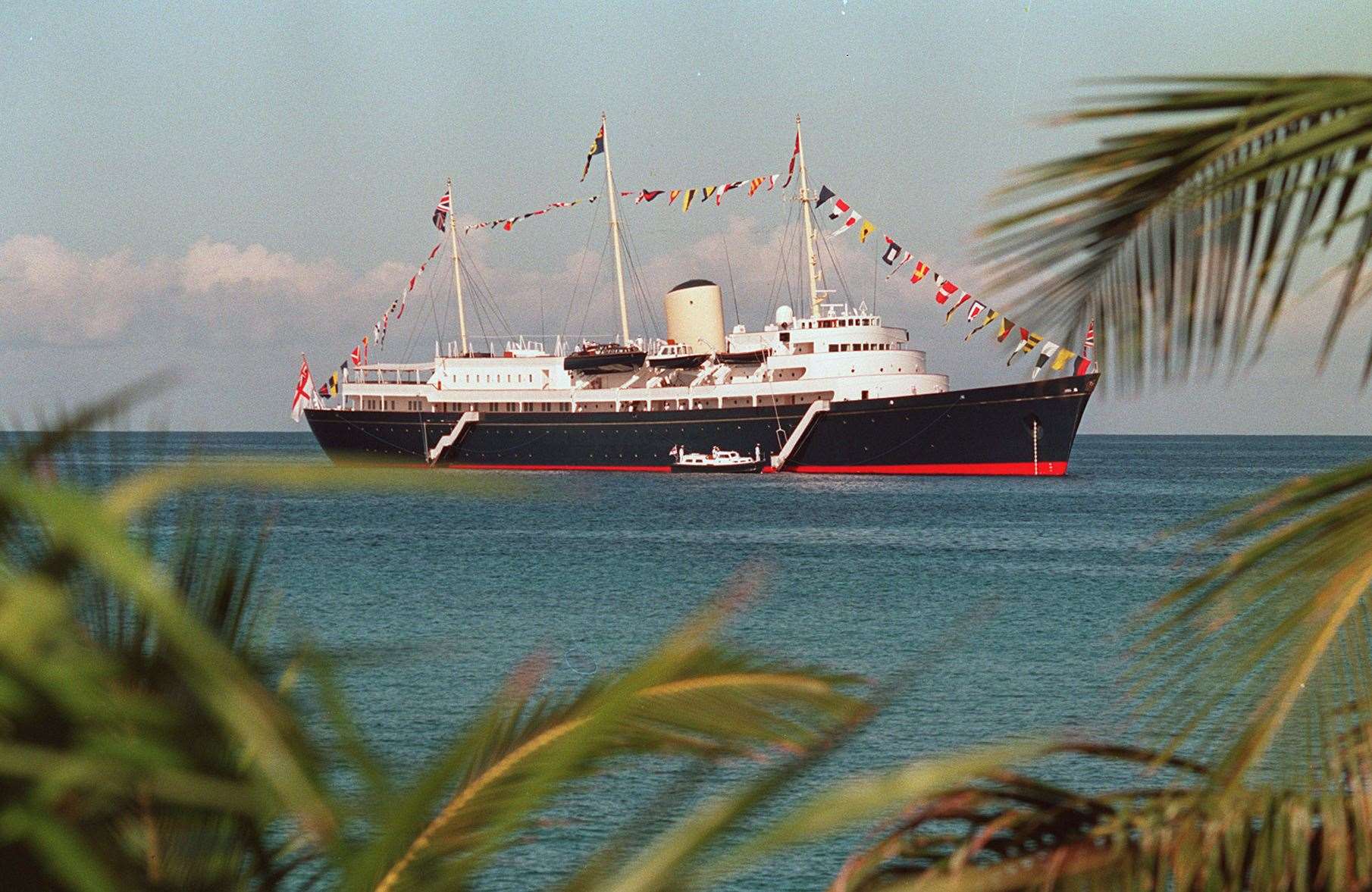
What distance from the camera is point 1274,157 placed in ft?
7.50

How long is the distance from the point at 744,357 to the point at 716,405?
2.08 m

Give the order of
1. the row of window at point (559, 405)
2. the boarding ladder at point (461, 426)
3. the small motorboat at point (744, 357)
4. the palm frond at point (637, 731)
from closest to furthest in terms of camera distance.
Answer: the palm frond at point (637, 731), the row of window at point (559, 405), the small motorboat at point (744, 357), the boarding ladder at point (461, 426)

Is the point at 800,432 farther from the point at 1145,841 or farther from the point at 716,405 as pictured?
the point at 1145,841

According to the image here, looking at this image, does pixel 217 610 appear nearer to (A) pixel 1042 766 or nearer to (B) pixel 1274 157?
(B) pixel 1274 157

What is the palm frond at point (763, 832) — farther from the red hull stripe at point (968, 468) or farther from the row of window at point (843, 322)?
the row of window at point (843, 322)

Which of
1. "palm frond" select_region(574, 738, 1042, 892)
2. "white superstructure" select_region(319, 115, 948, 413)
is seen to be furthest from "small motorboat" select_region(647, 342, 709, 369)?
"palm frond" select_region(574, 738, 1042, 892)

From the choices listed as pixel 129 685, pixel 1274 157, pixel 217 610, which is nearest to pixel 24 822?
pixel 129 685

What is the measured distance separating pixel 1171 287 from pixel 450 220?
65.2 m

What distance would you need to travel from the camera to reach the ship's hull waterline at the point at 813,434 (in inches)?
2158

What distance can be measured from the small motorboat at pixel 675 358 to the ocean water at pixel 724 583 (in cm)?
500

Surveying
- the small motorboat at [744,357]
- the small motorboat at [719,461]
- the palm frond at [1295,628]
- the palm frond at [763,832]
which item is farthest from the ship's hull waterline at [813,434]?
the palm frond at [763,832]

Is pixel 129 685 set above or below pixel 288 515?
above

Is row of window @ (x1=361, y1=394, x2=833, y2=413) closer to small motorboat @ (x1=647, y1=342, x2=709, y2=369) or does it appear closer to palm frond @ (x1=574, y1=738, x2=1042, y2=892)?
small motorboat @ (x1=647, y1=342, x2=709, y2=369)

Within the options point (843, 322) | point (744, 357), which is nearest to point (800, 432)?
point (843, 322)
